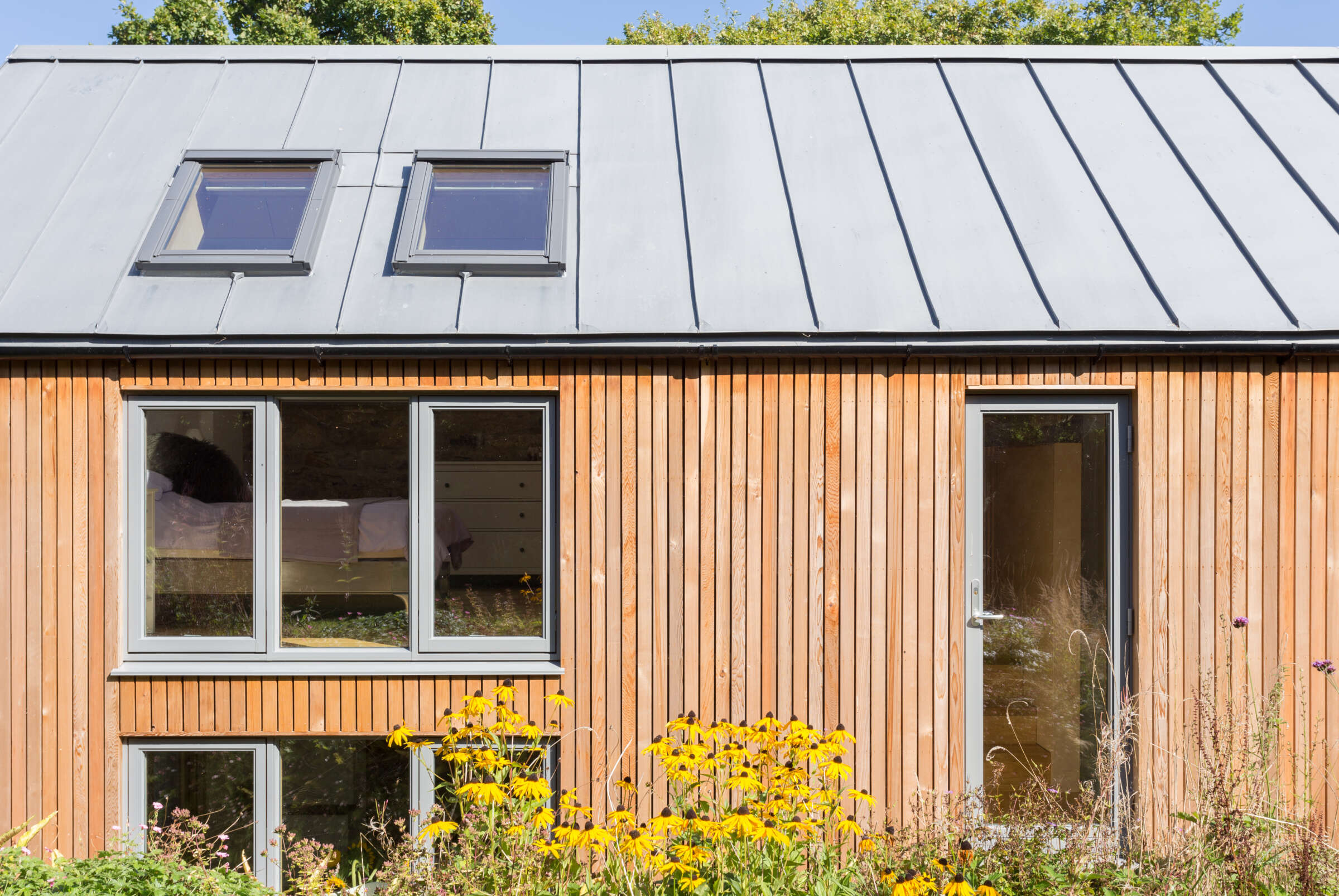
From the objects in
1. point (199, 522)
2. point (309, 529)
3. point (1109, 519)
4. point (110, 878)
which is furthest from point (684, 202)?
point (110, 878)

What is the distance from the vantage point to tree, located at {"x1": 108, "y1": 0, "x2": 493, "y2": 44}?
15.3m

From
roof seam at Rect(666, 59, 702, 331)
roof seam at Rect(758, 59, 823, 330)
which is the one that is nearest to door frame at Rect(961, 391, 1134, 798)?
roof seam at Rect(758, 59, 823, 330)

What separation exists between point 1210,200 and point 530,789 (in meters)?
5.12

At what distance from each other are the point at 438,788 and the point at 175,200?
377cm

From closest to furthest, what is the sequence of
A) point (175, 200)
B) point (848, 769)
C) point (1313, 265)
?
point (848, 769) < point (1313, 265) < point (175, 200)

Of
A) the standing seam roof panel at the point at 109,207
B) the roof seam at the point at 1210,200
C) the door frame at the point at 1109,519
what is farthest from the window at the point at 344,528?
the roof seam at the point at 1210,200

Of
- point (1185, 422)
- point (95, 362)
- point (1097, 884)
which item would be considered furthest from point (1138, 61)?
point (95, 362)

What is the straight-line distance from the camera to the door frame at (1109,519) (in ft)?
14.7

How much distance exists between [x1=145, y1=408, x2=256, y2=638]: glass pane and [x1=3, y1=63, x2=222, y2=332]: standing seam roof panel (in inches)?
28.9

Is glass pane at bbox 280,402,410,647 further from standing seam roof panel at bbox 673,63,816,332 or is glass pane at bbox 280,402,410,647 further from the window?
standing seam roof panel at bbox 673,63,816,332

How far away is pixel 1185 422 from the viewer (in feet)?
14.6

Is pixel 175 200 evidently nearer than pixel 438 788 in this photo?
No

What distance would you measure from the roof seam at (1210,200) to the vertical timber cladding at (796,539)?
39 cm

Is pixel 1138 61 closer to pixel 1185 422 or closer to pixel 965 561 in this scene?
pixel 1185 422
